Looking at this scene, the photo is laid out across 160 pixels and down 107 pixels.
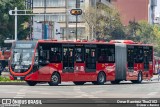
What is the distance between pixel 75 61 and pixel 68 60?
67 cm

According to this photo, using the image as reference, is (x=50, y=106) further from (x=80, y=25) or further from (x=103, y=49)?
(x=80, y=25)

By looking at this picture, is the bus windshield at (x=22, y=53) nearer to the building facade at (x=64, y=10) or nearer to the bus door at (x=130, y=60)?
the bus door at (x=130, y=60)

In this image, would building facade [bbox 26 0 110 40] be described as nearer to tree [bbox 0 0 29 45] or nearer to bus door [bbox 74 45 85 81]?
tree [bbox 0 0 29 45]

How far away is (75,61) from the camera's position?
45219mm

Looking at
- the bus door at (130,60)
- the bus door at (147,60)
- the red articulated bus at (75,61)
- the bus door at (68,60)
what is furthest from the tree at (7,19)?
the bus door at (68,60)

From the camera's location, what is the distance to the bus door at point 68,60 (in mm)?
44500

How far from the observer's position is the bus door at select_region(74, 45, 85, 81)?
149 ft

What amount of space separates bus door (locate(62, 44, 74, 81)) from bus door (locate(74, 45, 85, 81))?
1.13 ft

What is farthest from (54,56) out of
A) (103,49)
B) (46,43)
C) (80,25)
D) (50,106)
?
(80,25)

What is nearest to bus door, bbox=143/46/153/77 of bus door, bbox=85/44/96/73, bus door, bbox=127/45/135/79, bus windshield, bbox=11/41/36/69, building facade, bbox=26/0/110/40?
bus door, bbox=127/45/135/79

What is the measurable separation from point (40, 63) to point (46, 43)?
138 centimetres

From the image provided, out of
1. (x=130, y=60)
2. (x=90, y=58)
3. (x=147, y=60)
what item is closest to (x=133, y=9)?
(x=147, y=60)

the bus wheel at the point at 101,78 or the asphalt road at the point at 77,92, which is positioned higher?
the asphalt road at the point at 77,92

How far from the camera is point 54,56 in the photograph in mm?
43781
